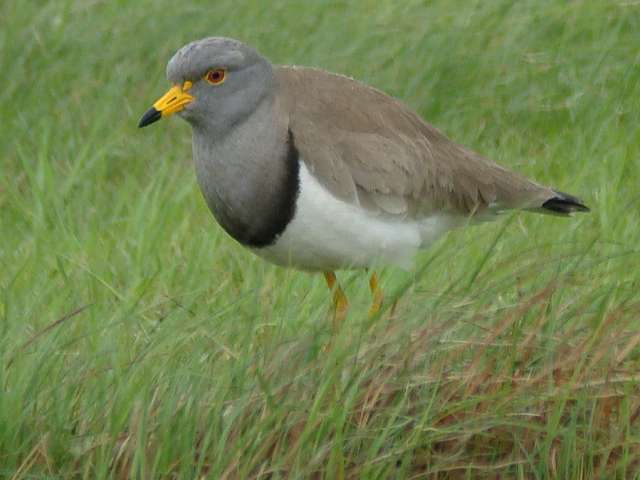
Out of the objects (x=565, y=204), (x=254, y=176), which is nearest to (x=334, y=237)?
(x=254, y=176)

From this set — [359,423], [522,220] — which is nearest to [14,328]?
[359,423]

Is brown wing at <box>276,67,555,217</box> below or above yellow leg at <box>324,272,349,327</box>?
above

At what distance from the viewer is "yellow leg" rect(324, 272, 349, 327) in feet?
19.4

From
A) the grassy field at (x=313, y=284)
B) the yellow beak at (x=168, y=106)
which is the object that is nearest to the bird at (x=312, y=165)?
the yellow beak at (x=168, y=106)

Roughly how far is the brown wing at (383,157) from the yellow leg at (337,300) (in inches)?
13.2

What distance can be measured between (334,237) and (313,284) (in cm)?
65

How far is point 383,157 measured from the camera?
673cm

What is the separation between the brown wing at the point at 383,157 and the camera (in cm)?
650

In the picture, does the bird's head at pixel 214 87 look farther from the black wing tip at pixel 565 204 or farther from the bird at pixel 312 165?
the black wing tip at pixel 565 204

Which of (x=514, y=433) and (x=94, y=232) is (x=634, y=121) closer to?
(x=94, y=232)

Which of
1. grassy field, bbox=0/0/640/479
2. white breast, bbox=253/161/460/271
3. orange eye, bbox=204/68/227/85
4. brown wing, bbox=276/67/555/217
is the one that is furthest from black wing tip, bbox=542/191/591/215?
orange eye, bbox=204/68/227/85

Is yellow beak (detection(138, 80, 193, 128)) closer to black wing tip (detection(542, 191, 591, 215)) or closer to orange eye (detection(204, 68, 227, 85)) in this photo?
orange eye (detection(204, 68, 227, 85))

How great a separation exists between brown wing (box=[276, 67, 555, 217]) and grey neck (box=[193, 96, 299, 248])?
0.08 m

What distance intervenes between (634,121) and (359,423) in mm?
3585
